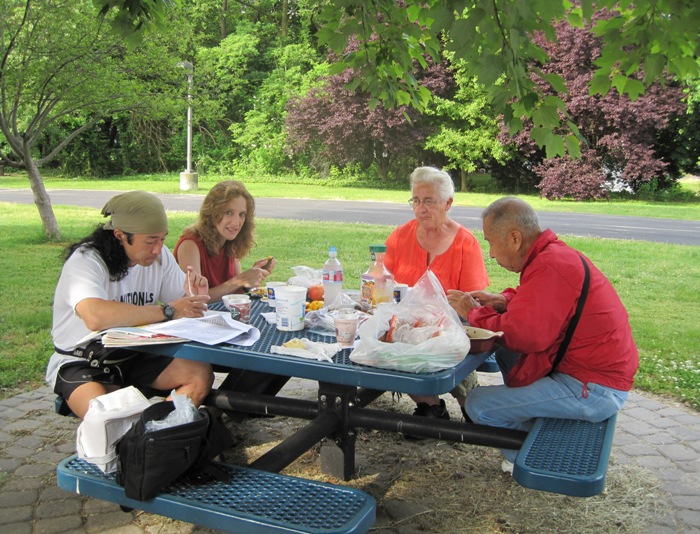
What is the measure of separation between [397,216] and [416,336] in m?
13.4

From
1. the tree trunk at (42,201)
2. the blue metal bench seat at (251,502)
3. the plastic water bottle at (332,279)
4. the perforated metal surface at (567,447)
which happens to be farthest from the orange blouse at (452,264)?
the tree trunk at (42,201)

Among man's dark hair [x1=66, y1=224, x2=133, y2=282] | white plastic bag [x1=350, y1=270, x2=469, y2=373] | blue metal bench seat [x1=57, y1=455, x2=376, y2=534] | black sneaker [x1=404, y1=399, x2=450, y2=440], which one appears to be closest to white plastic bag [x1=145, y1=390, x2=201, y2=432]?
blue metal bench seat [x1=57, y1=455, x2=376, y2=534]

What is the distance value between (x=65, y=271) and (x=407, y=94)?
10.2 ft

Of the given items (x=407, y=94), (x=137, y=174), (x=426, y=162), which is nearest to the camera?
(x=407, y=94)

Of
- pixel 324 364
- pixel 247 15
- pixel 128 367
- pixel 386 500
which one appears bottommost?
pixel 386 500

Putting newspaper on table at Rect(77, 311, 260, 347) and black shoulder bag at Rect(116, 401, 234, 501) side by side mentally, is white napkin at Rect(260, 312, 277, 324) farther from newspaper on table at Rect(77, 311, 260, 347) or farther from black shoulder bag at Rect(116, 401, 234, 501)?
black shoulder bag at Rect(116, 401, 234, 501)

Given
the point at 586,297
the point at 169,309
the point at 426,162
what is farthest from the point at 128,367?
the point at 426,162

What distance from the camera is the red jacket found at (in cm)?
267

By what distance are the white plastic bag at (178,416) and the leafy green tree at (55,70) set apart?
764 centimetres

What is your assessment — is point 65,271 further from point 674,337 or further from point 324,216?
point 324,216

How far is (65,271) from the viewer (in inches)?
116

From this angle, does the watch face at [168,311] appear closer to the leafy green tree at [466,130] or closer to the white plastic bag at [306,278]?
the white plastic bag at [306,278]

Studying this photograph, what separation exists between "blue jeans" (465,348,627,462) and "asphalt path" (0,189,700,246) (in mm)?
10719

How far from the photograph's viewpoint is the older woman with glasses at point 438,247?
3.97 metres
